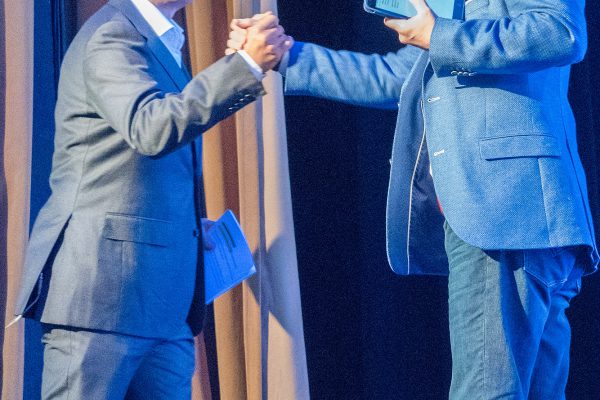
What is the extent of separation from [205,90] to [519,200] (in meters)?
0.55

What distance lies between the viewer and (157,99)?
1.28 m

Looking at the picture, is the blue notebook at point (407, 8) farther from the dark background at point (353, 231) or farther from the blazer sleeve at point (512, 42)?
the dark background at point (353, 231)

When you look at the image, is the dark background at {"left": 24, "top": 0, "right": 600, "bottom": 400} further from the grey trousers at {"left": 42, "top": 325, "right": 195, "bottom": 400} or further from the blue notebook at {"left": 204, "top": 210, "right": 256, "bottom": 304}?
the grey trousers at {"left": 42, "top": 325, "right": 195, "bottom": 400}

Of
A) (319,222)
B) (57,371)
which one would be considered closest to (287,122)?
(319,222)

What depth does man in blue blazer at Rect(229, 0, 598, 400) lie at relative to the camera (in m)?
1.27

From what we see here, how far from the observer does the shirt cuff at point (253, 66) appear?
4.18 ft

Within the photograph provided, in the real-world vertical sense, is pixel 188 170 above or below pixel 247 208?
above

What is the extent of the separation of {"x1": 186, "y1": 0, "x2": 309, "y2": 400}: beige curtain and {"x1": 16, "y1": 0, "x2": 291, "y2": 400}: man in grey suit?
59cm

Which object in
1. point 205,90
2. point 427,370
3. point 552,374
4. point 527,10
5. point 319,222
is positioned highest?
point 527,10

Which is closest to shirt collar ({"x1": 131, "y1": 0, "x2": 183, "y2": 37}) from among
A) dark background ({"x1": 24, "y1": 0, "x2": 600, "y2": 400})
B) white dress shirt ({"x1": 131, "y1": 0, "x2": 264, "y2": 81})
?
white dress shirt ({"x1": 131, "y1": 0, "x2": 264, "y2": 81})

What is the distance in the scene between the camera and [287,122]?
7.75 feet

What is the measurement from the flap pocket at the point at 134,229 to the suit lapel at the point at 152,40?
0.30 metres

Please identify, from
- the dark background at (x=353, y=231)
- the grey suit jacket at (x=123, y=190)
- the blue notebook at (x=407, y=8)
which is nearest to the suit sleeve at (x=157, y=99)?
the grey suit jacket at (x=123, y=190)

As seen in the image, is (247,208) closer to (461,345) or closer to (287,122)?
(287,122)
